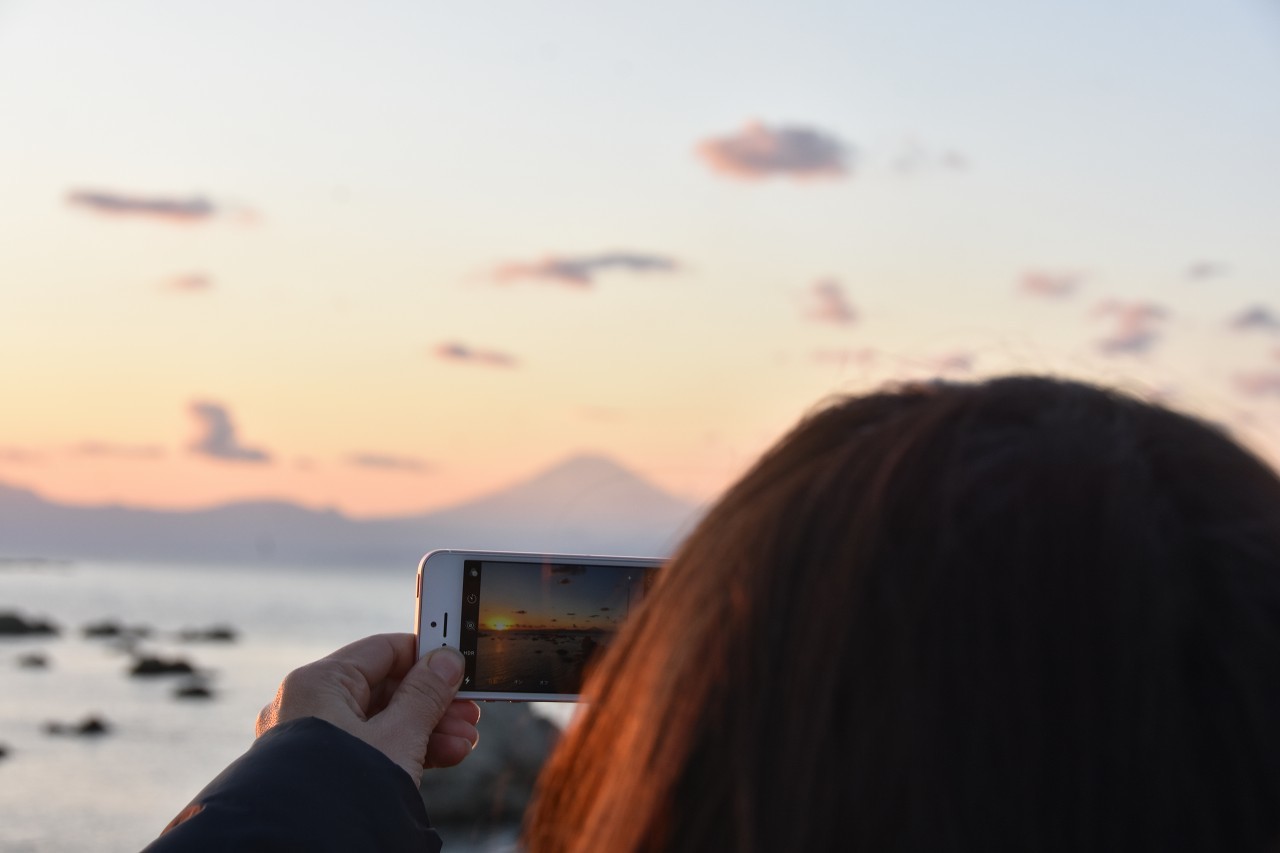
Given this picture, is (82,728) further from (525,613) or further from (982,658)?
(982,658)

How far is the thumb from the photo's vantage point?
6.68 feet

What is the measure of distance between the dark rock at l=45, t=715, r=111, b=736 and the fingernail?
39.7 metres

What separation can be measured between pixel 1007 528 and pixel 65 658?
221 ft

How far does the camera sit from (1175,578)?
2.41ft

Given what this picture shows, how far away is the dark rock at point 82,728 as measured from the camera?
119ft

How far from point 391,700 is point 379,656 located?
0.10m

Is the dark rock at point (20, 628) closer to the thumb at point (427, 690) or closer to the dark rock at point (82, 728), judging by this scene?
the dark rock at point (82, 728)

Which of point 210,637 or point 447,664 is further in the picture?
point 210,637

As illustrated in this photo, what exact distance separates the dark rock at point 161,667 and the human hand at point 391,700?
5302 centimetres

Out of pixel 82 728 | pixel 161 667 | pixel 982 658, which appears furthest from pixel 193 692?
pixel 982 658

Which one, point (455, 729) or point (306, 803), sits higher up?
point (306, 803)

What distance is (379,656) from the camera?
7.28 feet

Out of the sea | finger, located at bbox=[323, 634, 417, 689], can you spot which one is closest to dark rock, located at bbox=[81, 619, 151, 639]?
the sea

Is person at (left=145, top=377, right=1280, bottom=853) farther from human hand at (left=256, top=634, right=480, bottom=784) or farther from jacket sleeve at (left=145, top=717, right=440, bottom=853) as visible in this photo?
human hand at (left=256, top=634, right=480, bottom=784)
